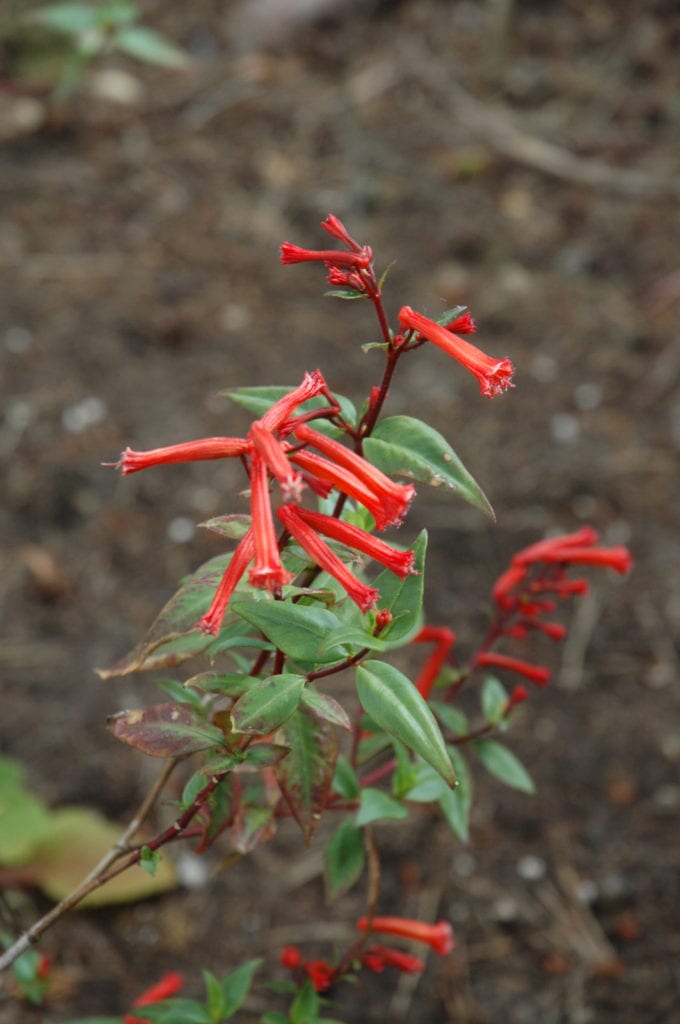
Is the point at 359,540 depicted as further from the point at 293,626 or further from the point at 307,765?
the point at 307,765

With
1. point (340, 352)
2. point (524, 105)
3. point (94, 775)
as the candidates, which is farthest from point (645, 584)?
point (524, 105)

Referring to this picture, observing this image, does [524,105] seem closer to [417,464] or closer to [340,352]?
[340,352]

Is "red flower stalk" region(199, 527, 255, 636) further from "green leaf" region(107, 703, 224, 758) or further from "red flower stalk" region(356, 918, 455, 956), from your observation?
"red flower stalk" region(356, 918, 455, 956)

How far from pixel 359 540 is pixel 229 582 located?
157 mm

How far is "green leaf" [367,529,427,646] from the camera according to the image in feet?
4.32

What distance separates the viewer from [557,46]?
484cm

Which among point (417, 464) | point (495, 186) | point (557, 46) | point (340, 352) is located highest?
point (417, 464)

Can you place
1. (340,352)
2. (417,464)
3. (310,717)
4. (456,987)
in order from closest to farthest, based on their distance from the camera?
(417,464), (310,717), (456,987), (340,352)

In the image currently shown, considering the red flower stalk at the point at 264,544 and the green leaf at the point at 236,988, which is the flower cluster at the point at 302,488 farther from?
the green leaf at the point at 236,988

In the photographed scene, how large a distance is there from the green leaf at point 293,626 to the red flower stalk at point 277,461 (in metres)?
0.16

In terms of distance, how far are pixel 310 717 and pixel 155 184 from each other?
10.9ft

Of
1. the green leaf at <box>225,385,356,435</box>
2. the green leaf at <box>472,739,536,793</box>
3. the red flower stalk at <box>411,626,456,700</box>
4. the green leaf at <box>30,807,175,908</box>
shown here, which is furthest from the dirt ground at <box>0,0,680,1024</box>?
the green leaf at <box>472,739,536,793</box>

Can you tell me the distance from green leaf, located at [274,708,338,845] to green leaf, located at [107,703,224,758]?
10 centimetres

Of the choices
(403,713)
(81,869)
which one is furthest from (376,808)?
→ (81,869)
